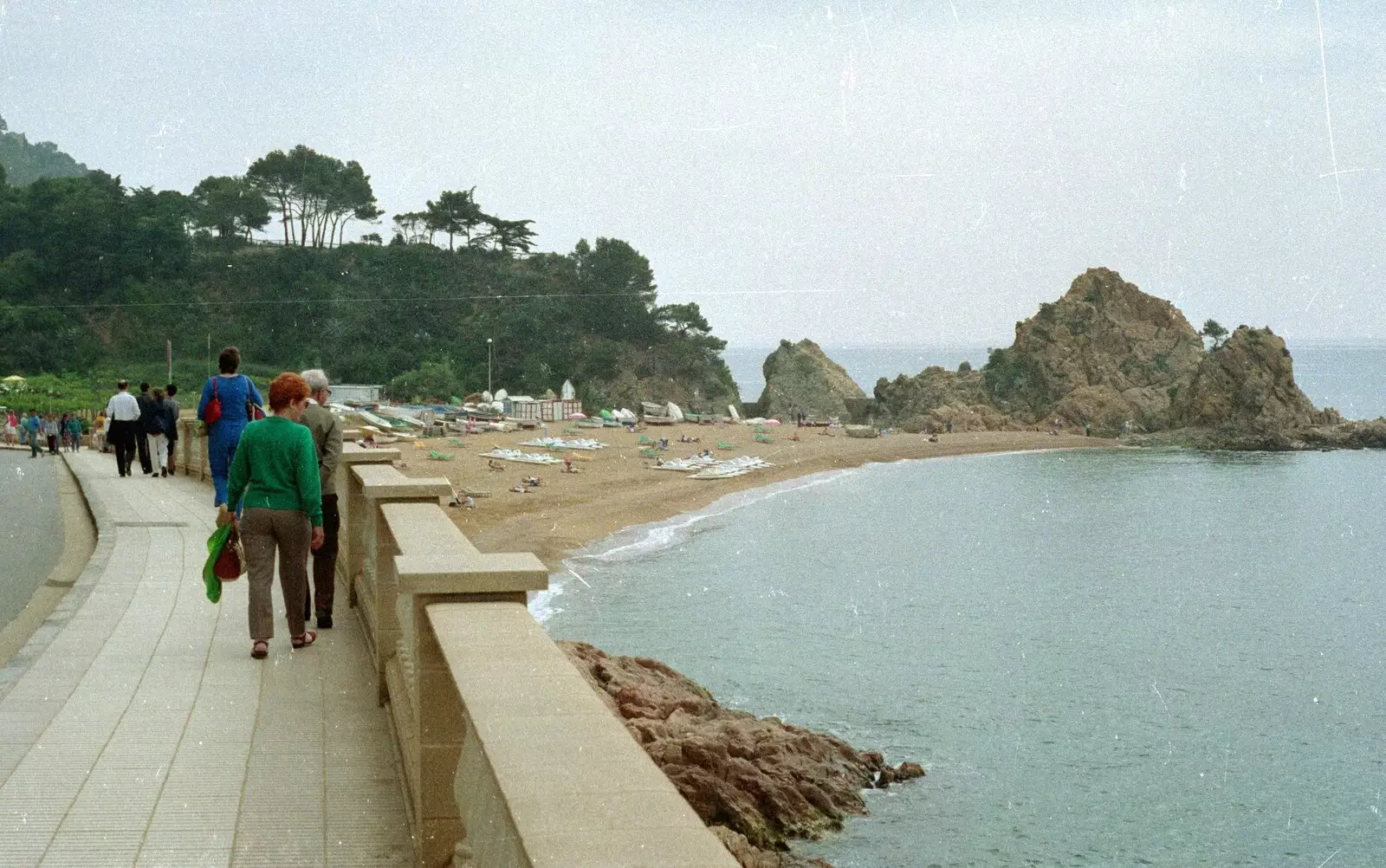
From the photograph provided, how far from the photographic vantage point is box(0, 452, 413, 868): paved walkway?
438 centimetres

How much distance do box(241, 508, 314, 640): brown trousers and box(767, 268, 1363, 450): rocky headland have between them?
7523 centimetres

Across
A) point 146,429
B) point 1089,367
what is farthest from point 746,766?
point 1089,367

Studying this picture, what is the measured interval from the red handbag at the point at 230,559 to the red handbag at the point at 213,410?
353 cm

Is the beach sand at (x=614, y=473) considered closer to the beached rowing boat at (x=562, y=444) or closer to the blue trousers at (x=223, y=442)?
the beached rowing boat at (x=562, y=444)

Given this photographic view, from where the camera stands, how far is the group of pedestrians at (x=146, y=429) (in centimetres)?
1861

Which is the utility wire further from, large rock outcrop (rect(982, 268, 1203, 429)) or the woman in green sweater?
the woman in green sweater

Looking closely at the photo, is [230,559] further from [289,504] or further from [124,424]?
[124,424]

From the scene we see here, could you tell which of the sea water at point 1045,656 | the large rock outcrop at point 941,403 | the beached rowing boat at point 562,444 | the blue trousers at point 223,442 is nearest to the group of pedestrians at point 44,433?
the sea water at point 1045,656

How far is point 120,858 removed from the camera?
13.9ft

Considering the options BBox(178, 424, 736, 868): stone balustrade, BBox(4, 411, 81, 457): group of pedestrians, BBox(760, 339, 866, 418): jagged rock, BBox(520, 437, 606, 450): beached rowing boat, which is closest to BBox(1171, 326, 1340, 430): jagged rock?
BBox(760, 339, 866, 418): jagged rock

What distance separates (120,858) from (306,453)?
107 inches

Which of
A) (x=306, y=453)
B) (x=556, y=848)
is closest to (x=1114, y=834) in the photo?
(x=306, y=453)

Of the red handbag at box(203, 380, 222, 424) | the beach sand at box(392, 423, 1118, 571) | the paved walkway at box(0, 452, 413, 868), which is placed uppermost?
the red handbag at box(203, 380, 222, 424)

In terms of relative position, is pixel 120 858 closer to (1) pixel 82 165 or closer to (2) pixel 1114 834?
(2) pixel 1114 834
